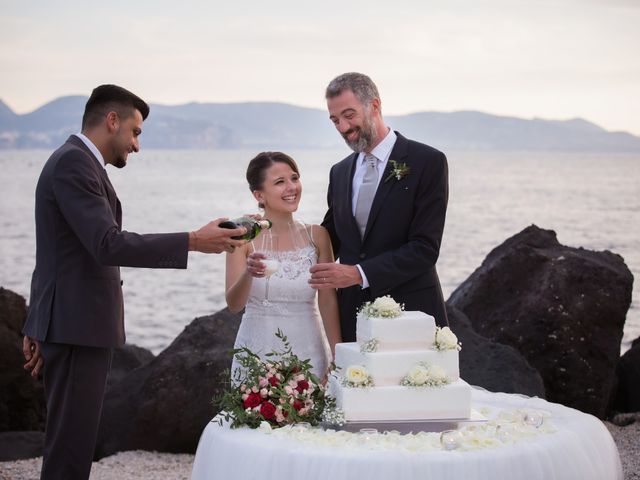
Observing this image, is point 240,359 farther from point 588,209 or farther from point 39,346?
point 588,209

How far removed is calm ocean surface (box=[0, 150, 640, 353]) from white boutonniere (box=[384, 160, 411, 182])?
1264 cm

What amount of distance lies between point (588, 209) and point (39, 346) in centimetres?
4785

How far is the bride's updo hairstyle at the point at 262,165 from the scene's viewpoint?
6046 mm

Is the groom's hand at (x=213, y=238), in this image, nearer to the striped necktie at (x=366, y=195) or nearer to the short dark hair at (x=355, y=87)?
the striped necktie at (x=366, y=195)

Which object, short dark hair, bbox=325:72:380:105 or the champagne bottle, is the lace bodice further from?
short dark hair, bbox=325:72:380:105

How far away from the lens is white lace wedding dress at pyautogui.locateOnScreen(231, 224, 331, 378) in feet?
19.5

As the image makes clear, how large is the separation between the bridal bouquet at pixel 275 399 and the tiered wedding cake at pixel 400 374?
0.43ft

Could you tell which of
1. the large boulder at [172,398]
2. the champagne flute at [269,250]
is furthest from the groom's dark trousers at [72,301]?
the large boulder at [172,398]

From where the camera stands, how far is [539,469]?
14.1 feet

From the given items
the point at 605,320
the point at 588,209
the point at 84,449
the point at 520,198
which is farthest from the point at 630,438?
the point at 520,198

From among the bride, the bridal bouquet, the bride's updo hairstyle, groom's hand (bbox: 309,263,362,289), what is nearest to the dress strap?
the bride

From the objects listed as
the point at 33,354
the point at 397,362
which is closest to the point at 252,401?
the point at 397,362

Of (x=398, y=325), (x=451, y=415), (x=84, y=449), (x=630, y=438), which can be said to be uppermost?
(x=398, y=325)

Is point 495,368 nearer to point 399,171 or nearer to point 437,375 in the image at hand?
point 399,171
